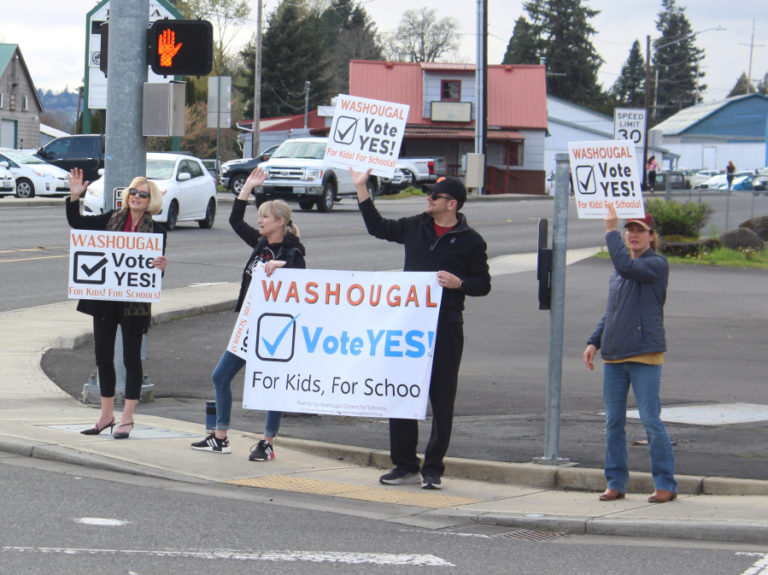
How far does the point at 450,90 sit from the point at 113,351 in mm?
57931

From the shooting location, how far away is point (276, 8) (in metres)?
91.7

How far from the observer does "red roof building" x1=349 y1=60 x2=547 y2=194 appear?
213 ft

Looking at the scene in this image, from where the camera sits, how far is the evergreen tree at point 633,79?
142 m

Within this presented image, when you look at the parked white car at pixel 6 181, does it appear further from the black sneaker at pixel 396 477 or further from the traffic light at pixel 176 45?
the black sneaker at pixel 396 477

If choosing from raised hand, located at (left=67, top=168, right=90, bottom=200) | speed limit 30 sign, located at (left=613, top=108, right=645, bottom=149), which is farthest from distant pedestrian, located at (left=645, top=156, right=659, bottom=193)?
raised hand, located at (left=67, top=168, right=90, bottom=200)

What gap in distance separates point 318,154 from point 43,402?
24344 mm

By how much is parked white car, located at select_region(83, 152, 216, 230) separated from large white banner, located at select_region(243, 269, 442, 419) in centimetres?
1795

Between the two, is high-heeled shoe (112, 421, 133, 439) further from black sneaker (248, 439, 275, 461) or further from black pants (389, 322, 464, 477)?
black pants (389, 322, 464, 477)

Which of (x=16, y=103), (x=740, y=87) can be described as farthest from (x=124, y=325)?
(x=740, y=87)

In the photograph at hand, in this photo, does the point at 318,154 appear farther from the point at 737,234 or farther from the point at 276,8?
the point at 276,8

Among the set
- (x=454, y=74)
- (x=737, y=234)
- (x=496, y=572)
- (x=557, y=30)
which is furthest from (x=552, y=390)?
(x=557, y=30)

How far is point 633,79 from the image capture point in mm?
142625

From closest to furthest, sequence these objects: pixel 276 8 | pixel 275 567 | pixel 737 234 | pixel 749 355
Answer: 1. pixel 275 567
2. pixel 749 355
3. pixel 737 234
4. pixel 276 8

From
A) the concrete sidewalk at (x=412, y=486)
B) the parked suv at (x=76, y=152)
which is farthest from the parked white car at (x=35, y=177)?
the concrete sidewalk at (x=412, y=486)
